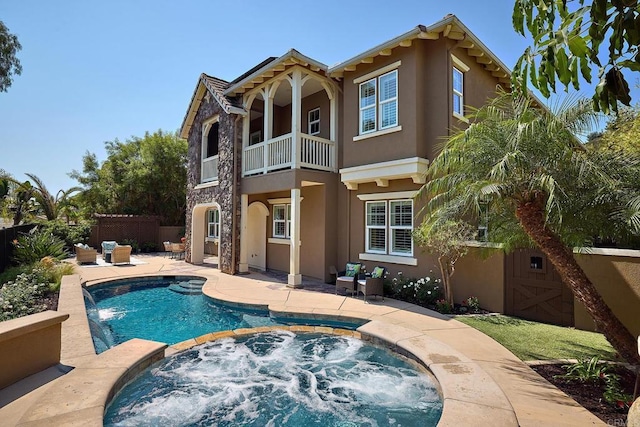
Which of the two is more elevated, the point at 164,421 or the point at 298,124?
the point at 298,124

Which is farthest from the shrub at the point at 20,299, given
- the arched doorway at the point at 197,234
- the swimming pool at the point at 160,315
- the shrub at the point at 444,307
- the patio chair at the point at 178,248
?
the patio chair at the point at 178,248

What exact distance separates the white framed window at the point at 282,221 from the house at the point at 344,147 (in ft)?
0.20

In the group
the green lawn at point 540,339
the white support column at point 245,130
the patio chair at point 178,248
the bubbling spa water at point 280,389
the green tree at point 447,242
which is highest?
the white support column at point 245,130

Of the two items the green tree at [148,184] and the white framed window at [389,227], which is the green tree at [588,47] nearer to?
the white framed window at [389,227]

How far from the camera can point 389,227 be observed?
37.8 feet

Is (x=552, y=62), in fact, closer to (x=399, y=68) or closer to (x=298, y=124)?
(x=399, y=68)

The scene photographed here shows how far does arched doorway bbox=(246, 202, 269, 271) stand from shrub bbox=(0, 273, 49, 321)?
8.58 meters

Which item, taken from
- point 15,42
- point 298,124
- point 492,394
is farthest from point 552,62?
point 15,42

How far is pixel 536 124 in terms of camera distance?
18.1ft

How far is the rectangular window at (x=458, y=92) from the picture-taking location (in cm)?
1106

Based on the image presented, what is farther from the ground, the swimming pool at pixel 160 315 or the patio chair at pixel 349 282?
the patio chair at pixel 349 282

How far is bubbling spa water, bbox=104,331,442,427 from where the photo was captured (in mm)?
4480

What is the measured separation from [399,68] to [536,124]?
254 inches

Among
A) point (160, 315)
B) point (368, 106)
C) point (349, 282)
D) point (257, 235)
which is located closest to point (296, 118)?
point (368, 106)
